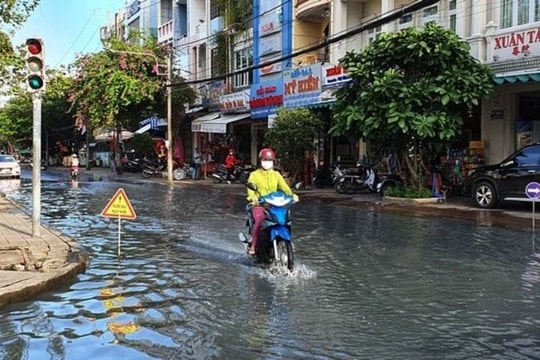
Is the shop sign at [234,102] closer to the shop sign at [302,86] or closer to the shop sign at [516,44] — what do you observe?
the shop sign at [302,86]

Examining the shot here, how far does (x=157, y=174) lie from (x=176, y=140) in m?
2.99

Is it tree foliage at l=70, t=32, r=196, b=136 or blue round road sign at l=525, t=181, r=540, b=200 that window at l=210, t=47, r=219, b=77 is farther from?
blue round road sign at l=525, t=181, r=540, b=200

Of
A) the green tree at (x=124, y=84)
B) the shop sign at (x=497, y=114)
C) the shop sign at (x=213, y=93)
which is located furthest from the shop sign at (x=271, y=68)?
Result: the shop sign at (x=497, y=114)

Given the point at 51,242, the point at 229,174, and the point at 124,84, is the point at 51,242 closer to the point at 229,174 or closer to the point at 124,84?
the point at 229,174

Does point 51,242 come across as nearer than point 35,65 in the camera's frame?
No

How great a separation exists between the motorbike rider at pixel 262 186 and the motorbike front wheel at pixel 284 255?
0.47m

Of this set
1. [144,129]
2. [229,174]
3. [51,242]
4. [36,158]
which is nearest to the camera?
[36,158]

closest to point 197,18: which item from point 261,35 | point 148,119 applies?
point 148,119

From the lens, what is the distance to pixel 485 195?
1697 cm

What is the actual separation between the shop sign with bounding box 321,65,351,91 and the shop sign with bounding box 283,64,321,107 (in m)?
0.37

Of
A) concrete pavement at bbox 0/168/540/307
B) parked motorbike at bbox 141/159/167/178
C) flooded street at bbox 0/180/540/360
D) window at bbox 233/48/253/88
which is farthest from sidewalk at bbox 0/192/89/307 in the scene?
parked motorbike at bbox 141/159/167/178

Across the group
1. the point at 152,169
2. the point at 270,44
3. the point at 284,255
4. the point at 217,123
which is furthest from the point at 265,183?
the point at 152,169

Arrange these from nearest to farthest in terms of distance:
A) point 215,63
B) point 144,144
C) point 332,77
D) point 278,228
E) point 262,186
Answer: point 278,228
point 262,186
point 332,77
point 215,63
point 144,144

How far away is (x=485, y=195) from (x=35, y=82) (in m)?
11.9
